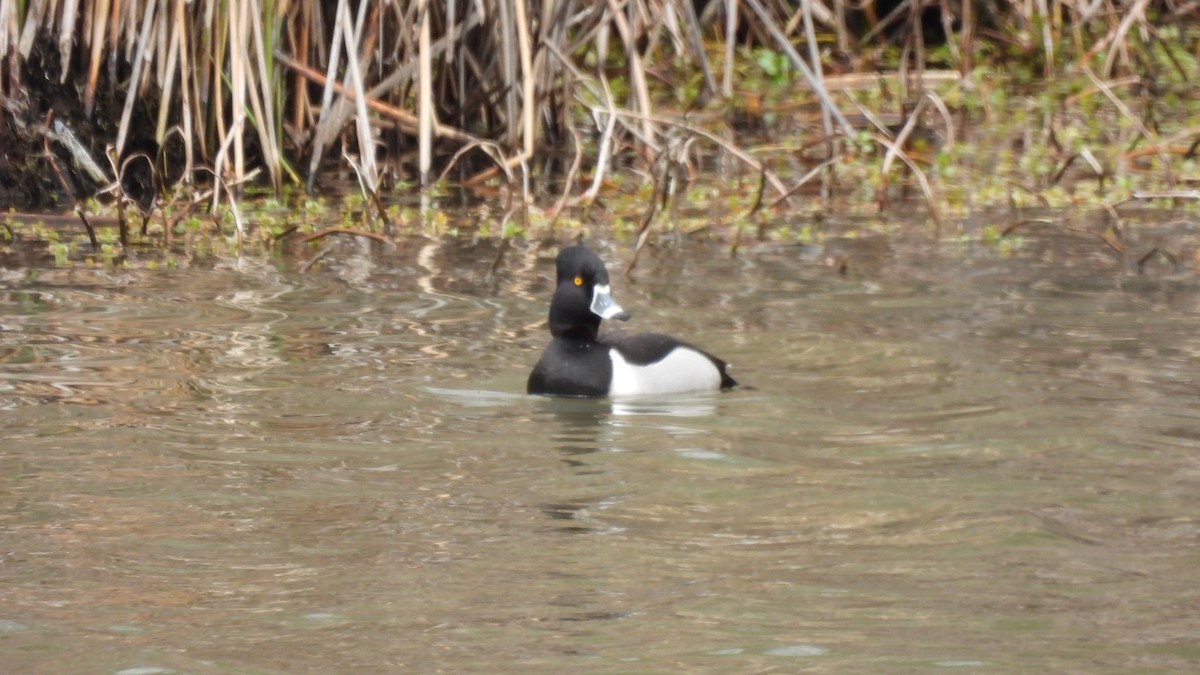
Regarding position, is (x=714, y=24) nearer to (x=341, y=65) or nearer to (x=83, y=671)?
(x=341, y=65)

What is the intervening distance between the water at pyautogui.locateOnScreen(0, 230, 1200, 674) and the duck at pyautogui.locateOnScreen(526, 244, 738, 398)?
0.29ft

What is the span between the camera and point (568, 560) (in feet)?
13.8

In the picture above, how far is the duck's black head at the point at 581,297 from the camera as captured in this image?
20.8 ft

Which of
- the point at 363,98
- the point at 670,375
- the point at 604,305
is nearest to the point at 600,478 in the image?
the point at 670,375

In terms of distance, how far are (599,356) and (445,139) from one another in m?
4.98

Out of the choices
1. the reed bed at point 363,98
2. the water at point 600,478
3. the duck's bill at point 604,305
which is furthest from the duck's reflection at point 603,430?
the reed bed at point 363,98

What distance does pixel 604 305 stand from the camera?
630cm

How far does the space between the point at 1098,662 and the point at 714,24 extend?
35.3ft

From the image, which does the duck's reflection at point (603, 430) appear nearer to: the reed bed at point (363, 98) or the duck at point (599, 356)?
the duck at point (599, 356)

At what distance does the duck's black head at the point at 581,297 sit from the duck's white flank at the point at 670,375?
7.0 inches

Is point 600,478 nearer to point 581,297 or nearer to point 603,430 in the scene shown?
point 603,430

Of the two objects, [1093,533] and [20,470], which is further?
[20,470]

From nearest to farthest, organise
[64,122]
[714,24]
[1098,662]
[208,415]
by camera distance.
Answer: [1098,662], [208,415], [64,122], [714,24]

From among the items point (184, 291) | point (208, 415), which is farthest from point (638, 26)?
point (208, 415)
